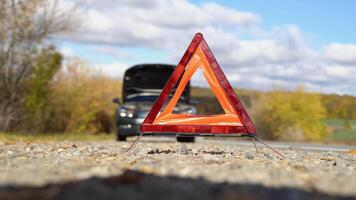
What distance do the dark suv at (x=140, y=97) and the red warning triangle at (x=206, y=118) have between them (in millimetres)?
7928

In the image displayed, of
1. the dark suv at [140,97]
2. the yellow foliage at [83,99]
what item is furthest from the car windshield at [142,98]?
the yellow foliage at [83,99]

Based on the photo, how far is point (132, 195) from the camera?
3.67 meters

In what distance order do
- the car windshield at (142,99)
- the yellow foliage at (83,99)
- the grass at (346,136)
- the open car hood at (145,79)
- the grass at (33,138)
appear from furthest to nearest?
the grass at (346,136) → the yellow foliage at (83,99) → the open car hood at (145,79) → the car windshield at (142,99) → the grass at (33,138)

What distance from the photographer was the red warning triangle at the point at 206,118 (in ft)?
26.2

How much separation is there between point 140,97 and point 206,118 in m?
9.65

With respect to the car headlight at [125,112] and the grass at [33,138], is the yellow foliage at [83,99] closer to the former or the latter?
the grass at [33,138]

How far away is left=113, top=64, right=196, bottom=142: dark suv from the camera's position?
16500 millimetres

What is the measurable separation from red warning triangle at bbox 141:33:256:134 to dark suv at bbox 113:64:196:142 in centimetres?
793

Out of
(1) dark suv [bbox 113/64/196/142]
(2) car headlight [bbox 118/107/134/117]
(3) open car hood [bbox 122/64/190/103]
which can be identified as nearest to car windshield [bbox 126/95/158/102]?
(1) dark suv [bbox 113/64/196/142]

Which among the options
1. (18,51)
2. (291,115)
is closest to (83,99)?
(18,51)

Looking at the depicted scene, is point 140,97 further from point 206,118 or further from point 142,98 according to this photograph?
point 206,118

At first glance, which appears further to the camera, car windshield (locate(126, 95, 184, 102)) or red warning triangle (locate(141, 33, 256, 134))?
car windshield (locate(126, 95, 184, 102))

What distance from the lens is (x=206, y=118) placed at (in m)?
8.20

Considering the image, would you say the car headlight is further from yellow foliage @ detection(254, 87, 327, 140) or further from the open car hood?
yellow foliage @ detection(254, 87, 327, 140)
